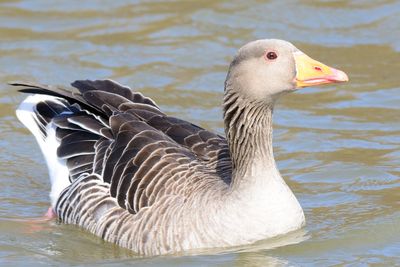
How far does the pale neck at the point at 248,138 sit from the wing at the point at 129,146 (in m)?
0.33

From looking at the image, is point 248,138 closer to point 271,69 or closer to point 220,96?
point 271,69

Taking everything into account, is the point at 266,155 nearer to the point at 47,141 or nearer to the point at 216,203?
the point at 216,203

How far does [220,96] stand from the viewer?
14328mm

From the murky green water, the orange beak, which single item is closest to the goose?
the orange beak

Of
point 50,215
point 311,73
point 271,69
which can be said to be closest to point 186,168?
point 271,69

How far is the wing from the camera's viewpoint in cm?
962

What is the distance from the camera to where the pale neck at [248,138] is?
9305 mm

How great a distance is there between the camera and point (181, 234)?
9242 millimetres

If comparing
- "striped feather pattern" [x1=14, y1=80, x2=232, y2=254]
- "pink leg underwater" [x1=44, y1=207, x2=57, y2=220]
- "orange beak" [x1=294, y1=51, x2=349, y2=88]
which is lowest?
"pink leg underwater" [x1=44, y1=207, x2=57, y2=220]

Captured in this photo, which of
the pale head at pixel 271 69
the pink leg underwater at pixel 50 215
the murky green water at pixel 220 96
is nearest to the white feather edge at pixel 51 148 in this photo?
the pink leg underwater at pixel 50 215

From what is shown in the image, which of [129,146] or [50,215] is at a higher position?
[129,146]

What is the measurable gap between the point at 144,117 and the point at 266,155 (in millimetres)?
1602

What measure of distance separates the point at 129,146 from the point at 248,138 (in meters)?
1.22

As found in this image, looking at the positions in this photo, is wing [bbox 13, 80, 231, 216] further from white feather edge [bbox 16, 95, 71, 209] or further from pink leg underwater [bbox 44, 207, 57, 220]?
pink leg underwater [bbox 44, 207, 57, 220]
